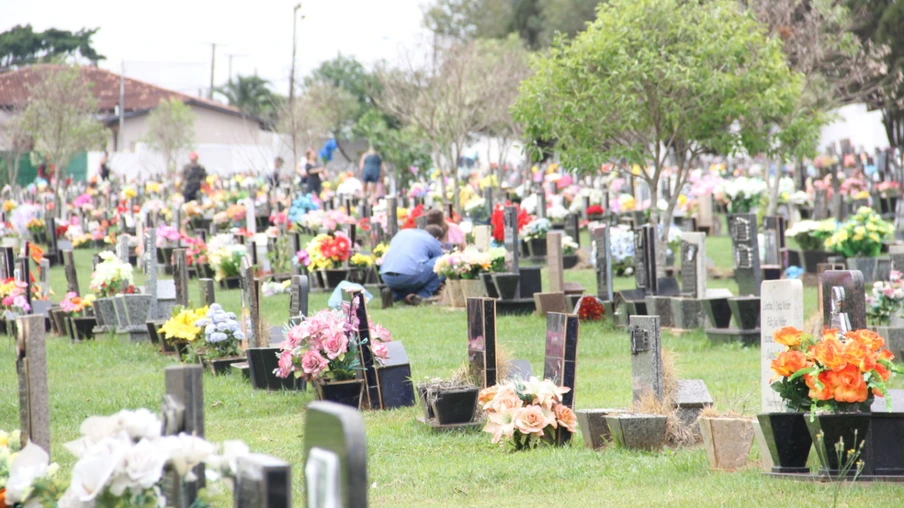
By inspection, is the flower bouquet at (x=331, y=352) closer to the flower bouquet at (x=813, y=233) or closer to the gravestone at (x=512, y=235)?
the gravestone at (x=512, y=235)

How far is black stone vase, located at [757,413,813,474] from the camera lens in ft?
22.3

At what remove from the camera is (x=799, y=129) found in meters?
18.0

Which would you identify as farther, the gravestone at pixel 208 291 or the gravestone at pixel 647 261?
the gravestone at pixel 647 261

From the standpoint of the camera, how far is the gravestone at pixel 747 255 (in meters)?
15.0

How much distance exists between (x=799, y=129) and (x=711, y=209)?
1009 cm

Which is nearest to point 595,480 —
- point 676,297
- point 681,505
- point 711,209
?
point 681,505

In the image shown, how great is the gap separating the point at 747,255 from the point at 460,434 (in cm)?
706

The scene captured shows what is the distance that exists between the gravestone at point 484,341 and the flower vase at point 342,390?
3.53 feet

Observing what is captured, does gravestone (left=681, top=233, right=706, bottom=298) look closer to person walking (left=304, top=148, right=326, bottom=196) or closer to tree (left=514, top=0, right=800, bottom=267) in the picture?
tree (left=514, top=0, right=800, bottom=267)

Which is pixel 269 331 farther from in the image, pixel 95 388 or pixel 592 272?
pixel 592 272

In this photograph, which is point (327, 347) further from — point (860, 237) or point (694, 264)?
point (860, 237)

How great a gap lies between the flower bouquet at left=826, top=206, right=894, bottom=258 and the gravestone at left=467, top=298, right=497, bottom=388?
11.3 meters

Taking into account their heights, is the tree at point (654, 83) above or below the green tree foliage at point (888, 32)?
below

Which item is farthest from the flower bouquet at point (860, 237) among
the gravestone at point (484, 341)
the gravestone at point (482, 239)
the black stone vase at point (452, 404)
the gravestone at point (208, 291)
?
the black stone vase at point (452, 404)
